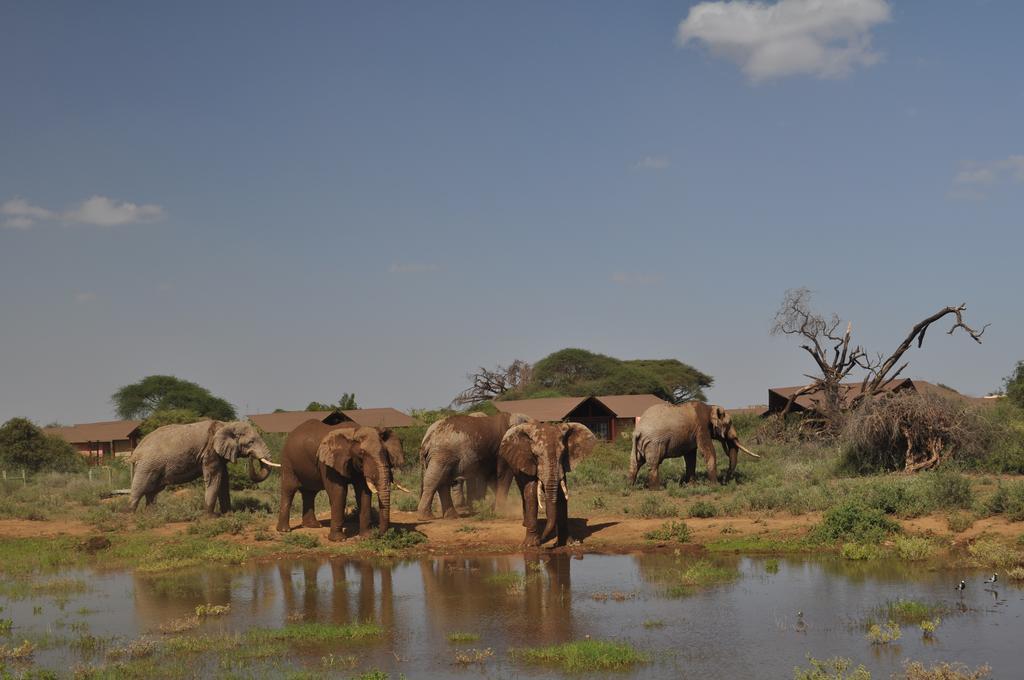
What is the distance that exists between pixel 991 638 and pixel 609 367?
262 ft

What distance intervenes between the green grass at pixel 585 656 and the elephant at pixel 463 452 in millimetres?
10851

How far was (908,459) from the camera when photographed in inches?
1139

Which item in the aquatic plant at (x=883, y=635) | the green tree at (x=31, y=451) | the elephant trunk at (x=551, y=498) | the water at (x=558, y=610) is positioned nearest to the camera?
the water at (x=558, y=610)

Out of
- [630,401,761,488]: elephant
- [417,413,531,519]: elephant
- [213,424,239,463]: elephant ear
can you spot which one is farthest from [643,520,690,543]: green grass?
[213,424,239,463]: elephant ear

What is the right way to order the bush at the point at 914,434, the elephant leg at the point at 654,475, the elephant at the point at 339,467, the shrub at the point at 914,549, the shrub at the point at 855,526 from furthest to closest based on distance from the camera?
1. the bush at the point at 914,434
2. the elephant leg at the point at 654,475
3. the elephant at the point at 339,467
4. the shrub at the point at 855,526
5. the shrub at the point at 914,549

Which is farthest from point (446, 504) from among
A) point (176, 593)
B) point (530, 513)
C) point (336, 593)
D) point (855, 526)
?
point (855, 526)

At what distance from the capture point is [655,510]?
23219mm

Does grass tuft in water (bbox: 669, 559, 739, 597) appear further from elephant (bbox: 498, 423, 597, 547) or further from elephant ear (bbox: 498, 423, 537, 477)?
elephant ear (bbox: 498, 423, 537, 477)

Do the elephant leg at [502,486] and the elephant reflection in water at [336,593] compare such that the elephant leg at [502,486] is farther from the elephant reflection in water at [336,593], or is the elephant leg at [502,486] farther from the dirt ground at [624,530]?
the elephant reflection in water at [336,593]

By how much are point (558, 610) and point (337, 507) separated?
8125 mm

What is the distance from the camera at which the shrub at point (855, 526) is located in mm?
19281

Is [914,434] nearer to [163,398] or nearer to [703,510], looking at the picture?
[703,510]

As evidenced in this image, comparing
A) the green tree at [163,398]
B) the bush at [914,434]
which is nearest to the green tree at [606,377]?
the green tree at [163,398]

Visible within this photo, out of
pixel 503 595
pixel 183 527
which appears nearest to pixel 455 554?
pixel 503 595
